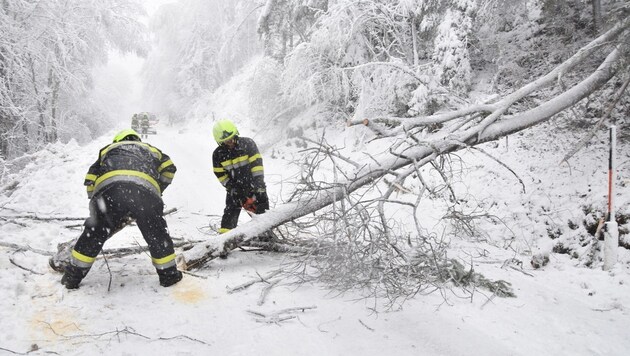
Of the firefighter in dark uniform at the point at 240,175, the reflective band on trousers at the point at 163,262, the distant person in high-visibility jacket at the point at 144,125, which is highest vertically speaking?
the distant person in high-visibility jacket at the point at 144,125

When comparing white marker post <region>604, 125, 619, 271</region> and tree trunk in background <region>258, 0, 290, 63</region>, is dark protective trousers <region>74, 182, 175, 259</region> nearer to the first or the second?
white marker post <region>604, 125, 619, 271</region>

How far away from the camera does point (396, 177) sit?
12.2 feet

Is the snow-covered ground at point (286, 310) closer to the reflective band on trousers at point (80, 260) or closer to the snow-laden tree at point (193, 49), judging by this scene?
the reflective band on trousers at point (80, 260)

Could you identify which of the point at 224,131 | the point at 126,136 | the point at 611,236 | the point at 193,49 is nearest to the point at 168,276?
the point at 126,136

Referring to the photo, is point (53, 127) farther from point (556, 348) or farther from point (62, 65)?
point (556, 348)

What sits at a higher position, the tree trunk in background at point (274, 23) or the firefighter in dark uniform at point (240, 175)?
the tree trunk in background at point (274, 23)

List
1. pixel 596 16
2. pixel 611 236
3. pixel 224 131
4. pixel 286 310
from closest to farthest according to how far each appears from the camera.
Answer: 1. pixel 286 310
2. pixel 611 236
3. pixel 224 131
4. pixel 596 16

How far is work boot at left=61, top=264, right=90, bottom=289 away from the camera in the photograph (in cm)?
309

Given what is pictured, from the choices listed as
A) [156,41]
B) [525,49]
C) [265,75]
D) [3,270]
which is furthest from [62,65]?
[156,41]

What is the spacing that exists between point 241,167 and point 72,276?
2.09 metres

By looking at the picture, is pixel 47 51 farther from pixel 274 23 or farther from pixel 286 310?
pixel 286 310

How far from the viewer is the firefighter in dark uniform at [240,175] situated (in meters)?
4.50

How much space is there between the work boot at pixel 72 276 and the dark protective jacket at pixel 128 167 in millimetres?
659

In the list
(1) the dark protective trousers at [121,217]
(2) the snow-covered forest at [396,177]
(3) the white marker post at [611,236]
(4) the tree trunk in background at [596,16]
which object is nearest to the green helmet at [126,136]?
(1) the dark protective trousers at [121,217]
